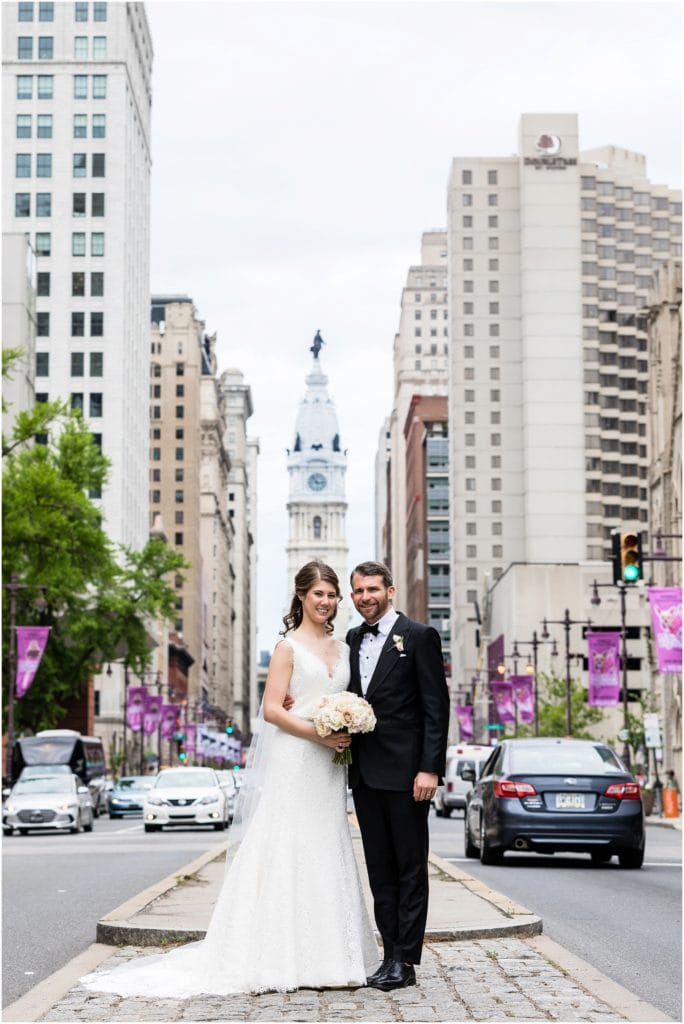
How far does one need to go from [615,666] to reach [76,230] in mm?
70398

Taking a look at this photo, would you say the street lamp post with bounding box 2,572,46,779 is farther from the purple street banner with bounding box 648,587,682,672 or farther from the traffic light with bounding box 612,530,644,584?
the traffic light with bounding box 612,530,644,584

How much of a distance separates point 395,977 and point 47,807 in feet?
102

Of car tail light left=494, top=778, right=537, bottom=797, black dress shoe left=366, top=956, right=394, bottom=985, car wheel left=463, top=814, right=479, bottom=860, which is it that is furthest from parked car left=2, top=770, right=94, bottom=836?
black dress shoe left=366, top=956, right=394, bottom=985

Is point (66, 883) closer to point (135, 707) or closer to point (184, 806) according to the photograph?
point (184, 806)

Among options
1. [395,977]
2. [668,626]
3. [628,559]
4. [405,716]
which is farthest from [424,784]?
[668,626]

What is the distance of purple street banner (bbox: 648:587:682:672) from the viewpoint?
43406 millimetres

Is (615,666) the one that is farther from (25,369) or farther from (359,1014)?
(359,1014)

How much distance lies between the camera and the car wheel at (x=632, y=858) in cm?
→ 2189

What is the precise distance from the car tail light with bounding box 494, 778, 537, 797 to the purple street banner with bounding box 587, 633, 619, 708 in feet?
104

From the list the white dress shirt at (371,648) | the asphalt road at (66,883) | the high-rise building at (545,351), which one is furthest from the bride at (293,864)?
the high-rise building at (545,351)

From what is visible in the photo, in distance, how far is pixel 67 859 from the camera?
2673cm

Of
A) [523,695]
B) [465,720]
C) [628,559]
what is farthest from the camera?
[465,720]

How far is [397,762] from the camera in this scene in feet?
29.5

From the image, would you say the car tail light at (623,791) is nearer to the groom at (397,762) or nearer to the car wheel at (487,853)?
the car wheel at (487,853)
